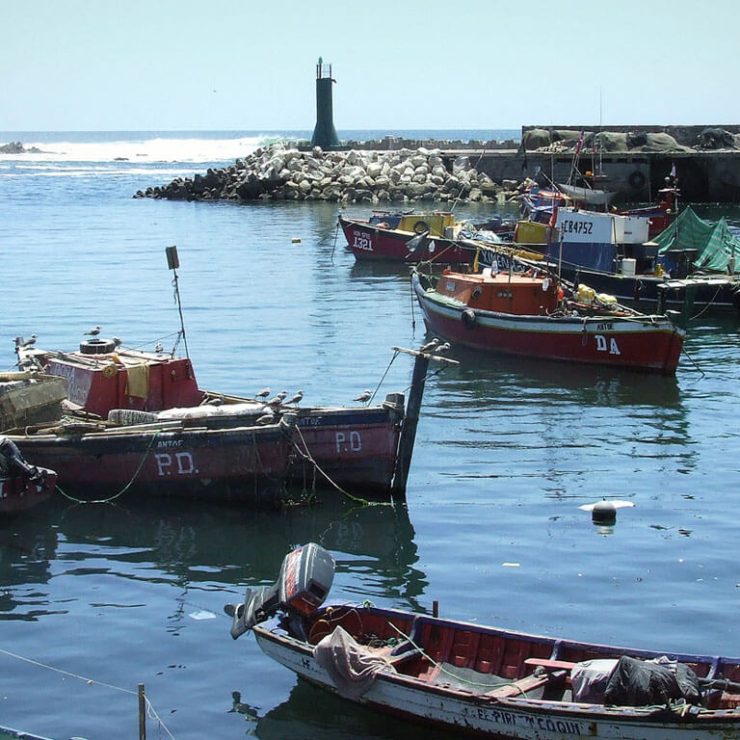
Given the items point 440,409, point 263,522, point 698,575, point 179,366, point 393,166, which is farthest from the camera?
point 393,166

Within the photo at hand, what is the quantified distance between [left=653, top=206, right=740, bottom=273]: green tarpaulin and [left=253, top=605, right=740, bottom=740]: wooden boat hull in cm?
2756

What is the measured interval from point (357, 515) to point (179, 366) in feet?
13.4

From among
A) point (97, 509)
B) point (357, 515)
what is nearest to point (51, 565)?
point (97, 509)

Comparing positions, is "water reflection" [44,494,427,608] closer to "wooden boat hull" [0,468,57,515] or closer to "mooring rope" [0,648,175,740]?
"wooden boat hull" [0,468,57,515]

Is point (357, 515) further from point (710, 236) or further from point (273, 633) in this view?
point (710, 236)

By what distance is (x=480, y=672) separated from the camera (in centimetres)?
1237

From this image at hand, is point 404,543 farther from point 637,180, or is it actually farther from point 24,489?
point 637,180

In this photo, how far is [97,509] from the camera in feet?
62.8

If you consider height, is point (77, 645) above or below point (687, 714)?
below

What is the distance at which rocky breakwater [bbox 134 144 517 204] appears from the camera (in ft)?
249

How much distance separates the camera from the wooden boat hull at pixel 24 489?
1806 cm

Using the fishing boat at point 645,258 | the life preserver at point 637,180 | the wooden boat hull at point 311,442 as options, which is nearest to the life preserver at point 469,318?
the fishing boat at point 645,258

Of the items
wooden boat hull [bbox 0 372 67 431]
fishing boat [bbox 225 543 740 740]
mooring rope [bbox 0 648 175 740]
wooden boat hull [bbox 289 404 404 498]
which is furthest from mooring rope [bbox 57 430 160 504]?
fishing boat [bbox 225 543 740 740]

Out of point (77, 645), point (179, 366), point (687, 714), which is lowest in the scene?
point (77, 645)
